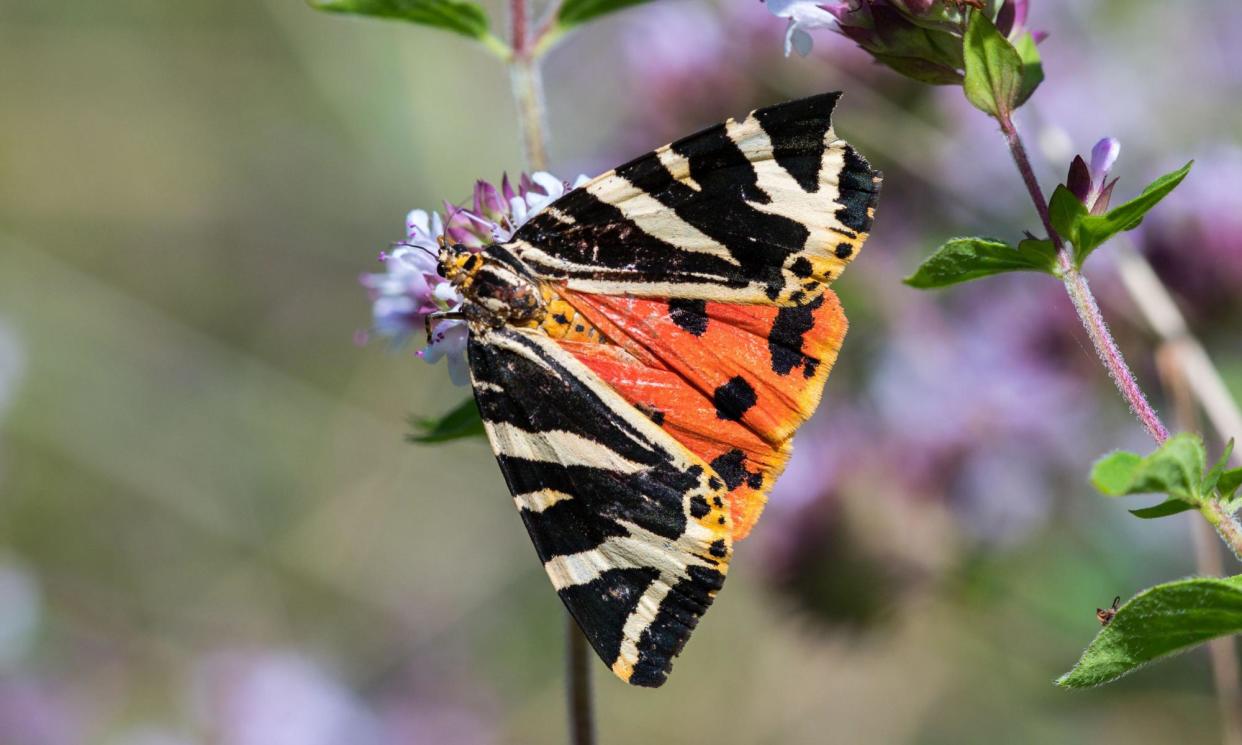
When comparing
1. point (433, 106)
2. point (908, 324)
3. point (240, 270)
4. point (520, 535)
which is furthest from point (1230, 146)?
point (240, 270)

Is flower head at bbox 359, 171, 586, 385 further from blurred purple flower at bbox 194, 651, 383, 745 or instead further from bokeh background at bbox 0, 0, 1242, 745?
blurred purple flower at bbox 194, 651, 383, 745

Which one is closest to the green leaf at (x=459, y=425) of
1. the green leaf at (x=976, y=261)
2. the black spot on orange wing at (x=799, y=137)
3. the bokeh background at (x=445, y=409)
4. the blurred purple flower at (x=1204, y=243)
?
the black spot on orange wing at (x=799, y=137)

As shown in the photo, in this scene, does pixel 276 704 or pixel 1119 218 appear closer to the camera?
pixel 1119 218

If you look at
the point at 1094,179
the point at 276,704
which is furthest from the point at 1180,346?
the point at 276,704

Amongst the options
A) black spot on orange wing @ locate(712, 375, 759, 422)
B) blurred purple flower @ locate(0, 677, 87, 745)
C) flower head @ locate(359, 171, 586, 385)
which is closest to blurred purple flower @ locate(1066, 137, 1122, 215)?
black spot on orange wing @ locate(712, 375, 759, 422)

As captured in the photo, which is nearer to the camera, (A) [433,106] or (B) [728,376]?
(B) [728,376]

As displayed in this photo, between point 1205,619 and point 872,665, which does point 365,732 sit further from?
point 1205,619

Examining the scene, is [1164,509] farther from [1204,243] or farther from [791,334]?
[1204,243]
